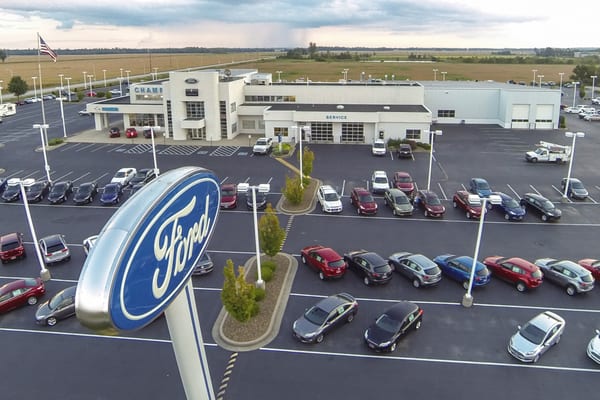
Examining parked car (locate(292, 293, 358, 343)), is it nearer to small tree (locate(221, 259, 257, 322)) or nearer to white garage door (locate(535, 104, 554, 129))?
small tree (locate(221, 259, 257, 322))

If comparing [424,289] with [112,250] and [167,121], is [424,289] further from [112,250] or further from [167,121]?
[167,121]

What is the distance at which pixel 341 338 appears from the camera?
18844 mm

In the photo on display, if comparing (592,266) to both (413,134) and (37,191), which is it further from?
(37,191)

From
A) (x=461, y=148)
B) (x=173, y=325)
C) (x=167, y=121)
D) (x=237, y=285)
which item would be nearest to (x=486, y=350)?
(x=237, y=285)

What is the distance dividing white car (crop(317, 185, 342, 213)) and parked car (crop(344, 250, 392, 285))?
29.0ft

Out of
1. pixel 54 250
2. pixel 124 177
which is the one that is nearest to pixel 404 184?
pixel 124 177

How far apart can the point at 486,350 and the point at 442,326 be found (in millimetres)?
2033

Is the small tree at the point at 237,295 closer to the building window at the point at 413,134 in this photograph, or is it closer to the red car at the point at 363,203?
the red car at the point at 363,203

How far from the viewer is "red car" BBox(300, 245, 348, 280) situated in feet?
75.9

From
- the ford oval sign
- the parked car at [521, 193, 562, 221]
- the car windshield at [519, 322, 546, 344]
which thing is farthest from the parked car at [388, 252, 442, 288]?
the ford oval sign

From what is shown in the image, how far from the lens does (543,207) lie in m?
31.1

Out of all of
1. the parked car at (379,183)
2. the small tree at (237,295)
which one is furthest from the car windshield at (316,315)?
the parked car at (379,183)

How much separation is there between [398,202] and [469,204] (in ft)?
15.0

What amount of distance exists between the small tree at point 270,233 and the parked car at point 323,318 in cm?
486
